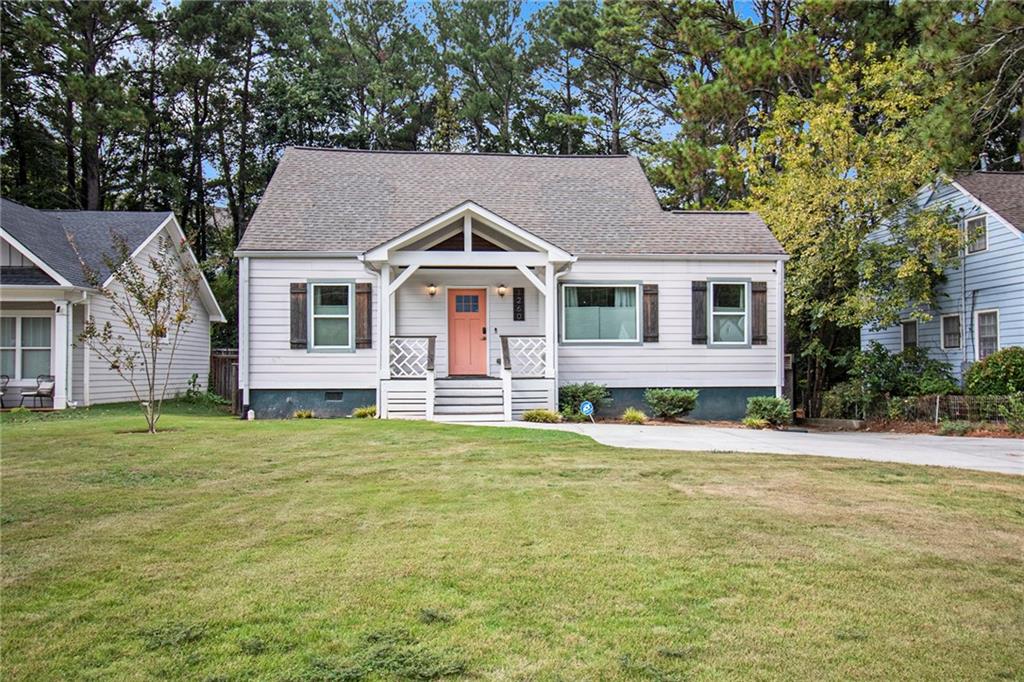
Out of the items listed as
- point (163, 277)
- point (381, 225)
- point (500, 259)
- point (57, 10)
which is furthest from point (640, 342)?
point (57, 10)

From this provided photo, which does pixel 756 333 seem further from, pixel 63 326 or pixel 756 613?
pixel 63 326

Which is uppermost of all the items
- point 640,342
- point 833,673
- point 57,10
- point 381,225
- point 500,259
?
point 57,10

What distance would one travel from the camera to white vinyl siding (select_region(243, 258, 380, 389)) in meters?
14.8

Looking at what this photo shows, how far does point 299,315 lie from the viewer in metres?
14.8

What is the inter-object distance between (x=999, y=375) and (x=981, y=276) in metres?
3.90

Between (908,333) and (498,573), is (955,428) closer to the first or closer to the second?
(908,333)

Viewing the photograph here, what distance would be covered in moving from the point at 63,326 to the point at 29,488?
458 inches

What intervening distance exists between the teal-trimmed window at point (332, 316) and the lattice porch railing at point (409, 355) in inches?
51.0

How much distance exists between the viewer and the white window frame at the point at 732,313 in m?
15.6

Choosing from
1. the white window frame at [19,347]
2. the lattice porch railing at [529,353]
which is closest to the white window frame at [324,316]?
the lattice porch railing at [529,353]

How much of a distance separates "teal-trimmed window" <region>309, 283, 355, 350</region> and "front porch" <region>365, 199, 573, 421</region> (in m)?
0.72

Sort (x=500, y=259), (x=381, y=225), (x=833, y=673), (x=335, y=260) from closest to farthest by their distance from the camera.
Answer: (x=833, y=673) < (x=500, y=259) < (x=335, y=260) < (x=381, y=225)

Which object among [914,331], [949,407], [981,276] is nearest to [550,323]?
[949,407]

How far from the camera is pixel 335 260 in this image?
48.9ft
